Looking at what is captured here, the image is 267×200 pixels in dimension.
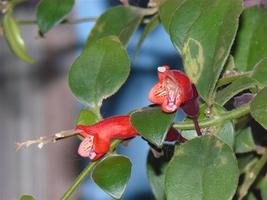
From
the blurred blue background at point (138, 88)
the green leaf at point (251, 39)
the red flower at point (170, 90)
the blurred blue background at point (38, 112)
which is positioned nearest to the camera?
the red flower at point (170, 90)

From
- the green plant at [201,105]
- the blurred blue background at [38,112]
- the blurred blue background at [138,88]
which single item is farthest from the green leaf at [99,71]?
the blurred blue background at [38,112]

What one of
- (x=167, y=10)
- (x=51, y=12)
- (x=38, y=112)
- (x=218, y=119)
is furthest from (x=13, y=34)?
(x=38, y=112)

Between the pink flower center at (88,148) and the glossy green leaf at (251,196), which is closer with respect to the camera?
the pink flower center at (88,148)

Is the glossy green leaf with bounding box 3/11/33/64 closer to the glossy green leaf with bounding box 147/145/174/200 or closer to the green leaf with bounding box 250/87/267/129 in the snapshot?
the glossy green leaf with bounding box 147/145/174/200

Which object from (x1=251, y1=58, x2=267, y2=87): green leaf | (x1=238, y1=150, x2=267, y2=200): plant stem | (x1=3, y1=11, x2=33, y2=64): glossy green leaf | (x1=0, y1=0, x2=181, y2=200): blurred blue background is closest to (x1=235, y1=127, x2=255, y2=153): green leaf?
(x1=238, y1=150, x2=267, y2=200): plant stem

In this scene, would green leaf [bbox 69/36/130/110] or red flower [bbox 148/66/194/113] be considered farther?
green leaf [bbox 69/36/130/110]

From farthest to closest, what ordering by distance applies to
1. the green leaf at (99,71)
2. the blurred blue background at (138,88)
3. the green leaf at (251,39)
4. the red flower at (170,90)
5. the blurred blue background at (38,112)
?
1. the blurred blue background at (38,112)
2. the blurred blue background at (138,88)
3. the green leaf at (251,39)
4. the green leaf at (99,71)
5. the red flower at (170,90)

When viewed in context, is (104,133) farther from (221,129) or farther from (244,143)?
(244,143)

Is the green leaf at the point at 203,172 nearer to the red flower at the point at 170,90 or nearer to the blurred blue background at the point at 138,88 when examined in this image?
the red flower at the point at 170,90

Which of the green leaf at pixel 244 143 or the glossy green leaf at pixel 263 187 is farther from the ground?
the green leaf at pixel 244 143
